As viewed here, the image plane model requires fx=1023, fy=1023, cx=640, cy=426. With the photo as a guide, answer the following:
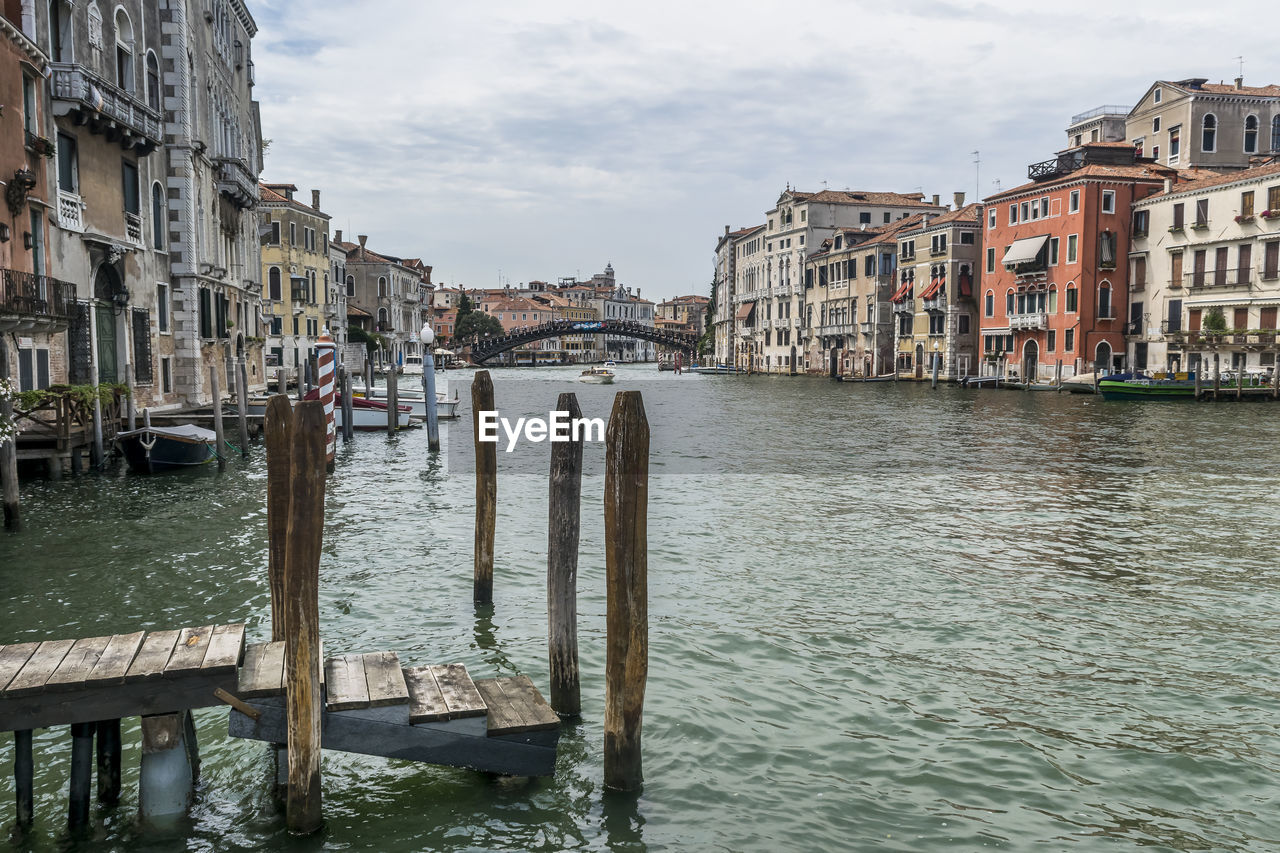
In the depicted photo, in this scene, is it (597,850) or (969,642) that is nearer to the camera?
(597,850)

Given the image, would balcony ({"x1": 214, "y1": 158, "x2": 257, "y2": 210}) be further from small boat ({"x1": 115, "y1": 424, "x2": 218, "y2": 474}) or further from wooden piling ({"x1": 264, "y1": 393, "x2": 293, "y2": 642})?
wooden piling ({"x1": 264, "y1": 393, "x2": 293, "y2": 642})

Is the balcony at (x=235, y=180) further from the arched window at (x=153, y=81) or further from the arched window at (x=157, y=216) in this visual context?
the arched window at (x=157, y=216)

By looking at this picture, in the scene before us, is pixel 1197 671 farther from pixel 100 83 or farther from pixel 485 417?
pixel 100 83

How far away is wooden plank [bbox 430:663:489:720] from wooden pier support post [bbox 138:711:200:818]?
3.74ft

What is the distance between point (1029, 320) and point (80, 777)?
4163 centimetres

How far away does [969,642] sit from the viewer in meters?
7.27

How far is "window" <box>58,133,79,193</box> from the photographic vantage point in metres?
16.8

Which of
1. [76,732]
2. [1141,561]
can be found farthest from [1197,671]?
[76,732]

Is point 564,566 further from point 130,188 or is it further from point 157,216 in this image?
point 157,216

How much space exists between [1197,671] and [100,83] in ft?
58.8

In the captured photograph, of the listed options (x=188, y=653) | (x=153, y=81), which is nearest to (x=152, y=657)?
(x=188, y=653)

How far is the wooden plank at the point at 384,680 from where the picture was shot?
14.9 feet

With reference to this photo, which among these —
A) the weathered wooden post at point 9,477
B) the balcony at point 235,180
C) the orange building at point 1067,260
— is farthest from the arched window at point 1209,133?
the weathered wooden post at point 9,477

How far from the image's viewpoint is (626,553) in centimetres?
459
